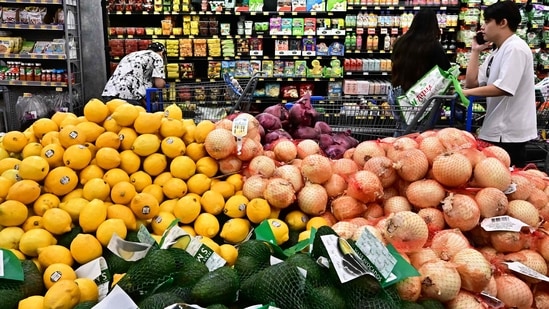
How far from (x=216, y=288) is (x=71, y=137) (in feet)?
3.38

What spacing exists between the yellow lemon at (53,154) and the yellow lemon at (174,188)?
42 cm

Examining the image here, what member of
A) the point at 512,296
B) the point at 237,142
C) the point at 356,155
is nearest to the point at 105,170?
the point at 237,142

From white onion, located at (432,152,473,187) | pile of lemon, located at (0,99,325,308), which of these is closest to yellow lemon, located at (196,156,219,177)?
pile of lemon, located at (0,99,325,308)

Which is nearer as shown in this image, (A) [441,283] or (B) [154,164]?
(A) [441,283]

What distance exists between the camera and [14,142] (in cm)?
207

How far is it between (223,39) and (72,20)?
6.61 ft

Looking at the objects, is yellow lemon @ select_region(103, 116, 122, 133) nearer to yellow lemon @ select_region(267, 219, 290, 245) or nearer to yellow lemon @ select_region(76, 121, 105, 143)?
yellow lemon @ select_region(76, 121, 105, 143)

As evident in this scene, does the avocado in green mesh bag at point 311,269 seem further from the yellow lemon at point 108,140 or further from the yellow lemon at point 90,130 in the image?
the yellow lemon at point 90,130

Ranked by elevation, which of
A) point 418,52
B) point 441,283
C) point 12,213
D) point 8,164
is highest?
point 418,52

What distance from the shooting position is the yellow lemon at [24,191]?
1.76 m

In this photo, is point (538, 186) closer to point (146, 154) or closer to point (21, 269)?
point (146, 154)

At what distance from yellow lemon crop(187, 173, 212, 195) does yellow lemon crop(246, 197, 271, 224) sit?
0.72ft

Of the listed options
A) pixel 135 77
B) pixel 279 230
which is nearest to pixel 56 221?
pixel 279 230

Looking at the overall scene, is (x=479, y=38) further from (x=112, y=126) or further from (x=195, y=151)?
(x=112, y=126)
